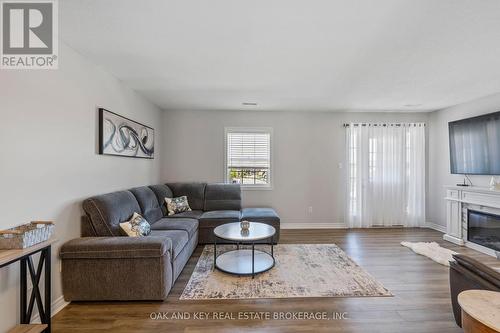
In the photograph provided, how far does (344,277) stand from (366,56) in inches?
101

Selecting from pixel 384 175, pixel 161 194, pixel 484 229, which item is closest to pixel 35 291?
pixel 161 194

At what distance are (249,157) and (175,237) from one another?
107 inches

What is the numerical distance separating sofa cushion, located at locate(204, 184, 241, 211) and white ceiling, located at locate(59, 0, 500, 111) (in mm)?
1821

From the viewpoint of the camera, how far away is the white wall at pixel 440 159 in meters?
4.41

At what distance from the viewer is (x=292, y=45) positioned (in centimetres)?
230

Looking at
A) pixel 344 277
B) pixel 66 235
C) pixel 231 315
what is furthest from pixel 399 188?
pixel 66 235

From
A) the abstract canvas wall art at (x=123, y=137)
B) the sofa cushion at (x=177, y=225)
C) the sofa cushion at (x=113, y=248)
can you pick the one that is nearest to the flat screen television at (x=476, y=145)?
the sofa cushion at (x=177, y=225)

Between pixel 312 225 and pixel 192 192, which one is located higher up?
pixel 192 192

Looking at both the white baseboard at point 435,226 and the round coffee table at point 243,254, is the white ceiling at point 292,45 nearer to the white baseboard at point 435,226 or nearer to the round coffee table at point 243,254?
the round coffee table at point 243,254

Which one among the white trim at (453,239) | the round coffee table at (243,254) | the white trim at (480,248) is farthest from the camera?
the white trim at (453,239)

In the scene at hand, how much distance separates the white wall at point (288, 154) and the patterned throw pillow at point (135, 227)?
2.26 m

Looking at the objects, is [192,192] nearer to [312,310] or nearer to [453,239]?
[312,310]

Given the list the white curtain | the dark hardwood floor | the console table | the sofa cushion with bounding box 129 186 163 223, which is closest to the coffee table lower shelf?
the dark hardwood floor

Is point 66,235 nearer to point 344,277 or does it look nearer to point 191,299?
point 191,299
